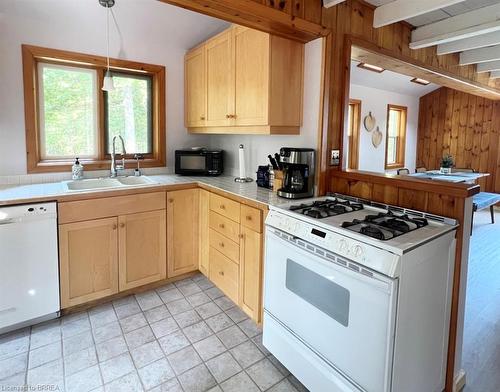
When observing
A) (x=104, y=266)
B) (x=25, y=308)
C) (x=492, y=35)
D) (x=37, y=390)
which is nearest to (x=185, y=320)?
(x=104, y=266)

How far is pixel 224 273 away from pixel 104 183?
4.63 ft

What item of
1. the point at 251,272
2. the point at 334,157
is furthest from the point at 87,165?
the point at 334,157

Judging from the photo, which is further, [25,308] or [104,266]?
[104,266]

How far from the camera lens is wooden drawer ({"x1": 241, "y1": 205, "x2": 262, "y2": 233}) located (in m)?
2.13

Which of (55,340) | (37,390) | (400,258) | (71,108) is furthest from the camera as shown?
(71,108)

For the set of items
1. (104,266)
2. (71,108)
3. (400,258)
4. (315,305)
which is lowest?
(104,266)

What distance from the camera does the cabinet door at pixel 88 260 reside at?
2348 mm

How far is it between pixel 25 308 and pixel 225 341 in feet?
4.62

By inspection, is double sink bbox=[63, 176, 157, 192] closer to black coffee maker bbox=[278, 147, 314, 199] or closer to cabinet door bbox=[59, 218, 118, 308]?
cabinet door bbox=[59, 218, 118, 308]

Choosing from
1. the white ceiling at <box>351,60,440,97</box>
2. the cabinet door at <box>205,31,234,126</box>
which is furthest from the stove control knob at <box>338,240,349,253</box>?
the white ceiling at <box>351,60,440,97</box>

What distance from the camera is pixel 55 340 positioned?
2133mm

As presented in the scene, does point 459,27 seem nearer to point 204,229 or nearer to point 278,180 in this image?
point 278,180

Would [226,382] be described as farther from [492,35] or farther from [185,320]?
[492,35]

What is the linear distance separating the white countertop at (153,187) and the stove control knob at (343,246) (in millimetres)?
644
